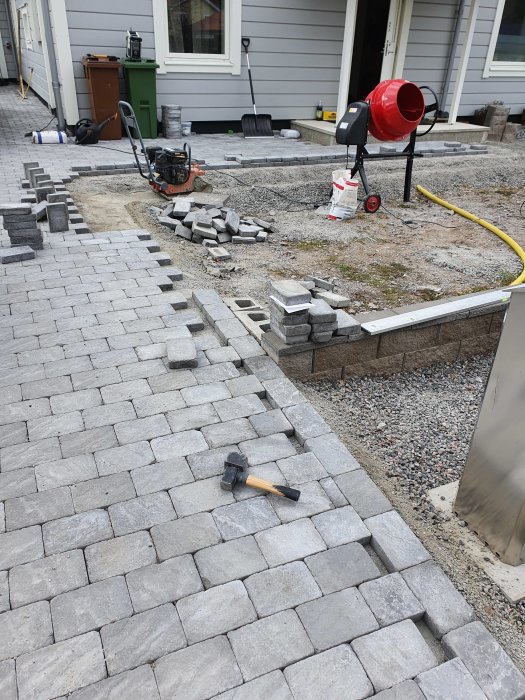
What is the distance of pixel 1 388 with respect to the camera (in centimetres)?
311

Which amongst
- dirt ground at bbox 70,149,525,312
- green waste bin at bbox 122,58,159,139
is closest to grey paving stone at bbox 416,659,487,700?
dirt ground at bbox 70,149,525,312

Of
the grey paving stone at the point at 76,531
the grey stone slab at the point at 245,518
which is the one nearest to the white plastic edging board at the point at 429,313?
the grey stone slab at the point at 245,518

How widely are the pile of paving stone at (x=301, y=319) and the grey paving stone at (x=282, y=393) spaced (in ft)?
1.00

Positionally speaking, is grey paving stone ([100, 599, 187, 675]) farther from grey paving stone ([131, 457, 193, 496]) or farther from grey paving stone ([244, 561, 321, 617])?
grey paving stone ([131, 457, 193, 496])

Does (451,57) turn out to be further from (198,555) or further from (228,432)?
(198,555)

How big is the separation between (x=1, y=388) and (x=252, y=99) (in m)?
9.24

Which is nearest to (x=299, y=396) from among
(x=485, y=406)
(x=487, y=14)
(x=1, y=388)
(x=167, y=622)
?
(x=485, y=406)

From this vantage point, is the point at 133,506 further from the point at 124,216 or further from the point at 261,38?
the point at 261,38

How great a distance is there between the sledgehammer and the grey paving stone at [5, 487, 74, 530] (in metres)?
0.73

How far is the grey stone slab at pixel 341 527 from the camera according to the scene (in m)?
2.29

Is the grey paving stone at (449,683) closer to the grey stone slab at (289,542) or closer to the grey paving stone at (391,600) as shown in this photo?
the grey paving stone at (391,600)

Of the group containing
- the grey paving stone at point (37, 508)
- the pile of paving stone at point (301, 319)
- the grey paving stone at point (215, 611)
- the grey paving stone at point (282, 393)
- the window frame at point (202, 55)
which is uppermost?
the window frame at point (202, 55)

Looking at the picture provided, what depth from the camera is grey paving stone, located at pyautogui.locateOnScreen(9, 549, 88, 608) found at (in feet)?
6.56

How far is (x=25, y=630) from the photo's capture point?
188 cm
